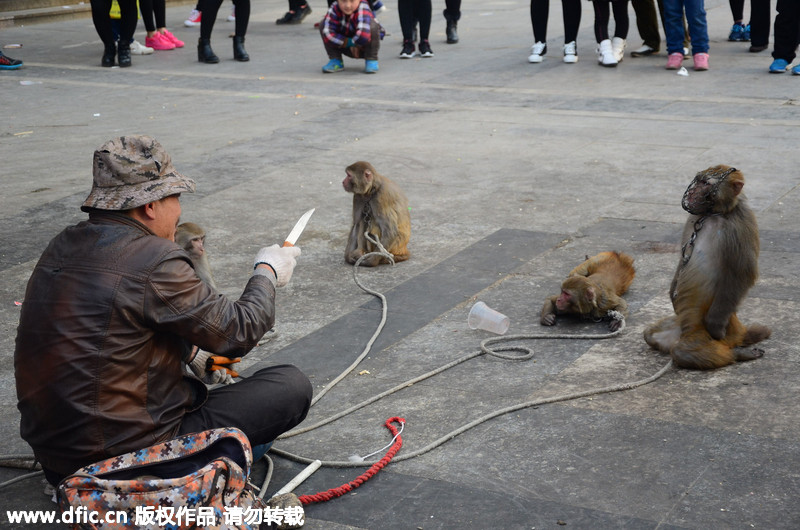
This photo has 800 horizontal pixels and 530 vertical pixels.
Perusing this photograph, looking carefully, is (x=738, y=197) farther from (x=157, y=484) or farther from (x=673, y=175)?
(x=673, y=175)

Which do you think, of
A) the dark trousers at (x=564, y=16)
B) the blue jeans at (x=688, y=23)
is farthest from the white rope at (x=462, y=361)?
the dark trousers at (x=564, y=16)

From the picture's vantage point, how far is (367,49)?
11.8m

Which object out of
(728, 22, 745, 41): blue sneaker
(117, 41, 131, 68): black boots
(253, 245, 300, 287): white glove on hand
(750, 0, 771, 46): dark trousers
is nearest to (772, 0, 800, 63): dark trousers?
(750, 0, 771, 46): dark trousers

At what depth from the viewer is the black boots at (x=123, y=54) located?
1271 centimetres

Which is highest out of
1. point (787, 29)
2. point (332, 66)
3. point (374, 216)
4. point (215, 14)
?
point (215, 14)

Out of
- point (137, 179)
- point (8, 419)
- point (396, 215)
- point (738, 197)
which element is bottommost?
point (8, 419)

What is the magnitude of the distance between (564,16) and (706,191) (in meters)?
8.09

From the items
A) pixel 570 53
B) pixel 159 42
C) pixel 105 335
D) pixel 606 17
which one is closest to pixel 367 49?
Answer: pixel 570 53

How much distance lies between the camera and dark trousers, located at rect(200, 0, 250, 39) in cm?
1209

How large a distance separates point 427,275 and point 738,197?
81.4 inches

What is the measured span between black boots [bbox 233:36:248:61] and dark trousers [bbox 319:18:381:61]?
4.91 feet

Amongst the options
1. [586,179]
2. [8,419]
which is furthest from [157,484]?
[586,179]

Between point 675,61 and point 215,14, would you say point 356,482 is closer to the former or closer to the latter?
point 675,61

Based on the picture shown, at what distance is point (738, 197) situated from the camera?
4012 millimetres
